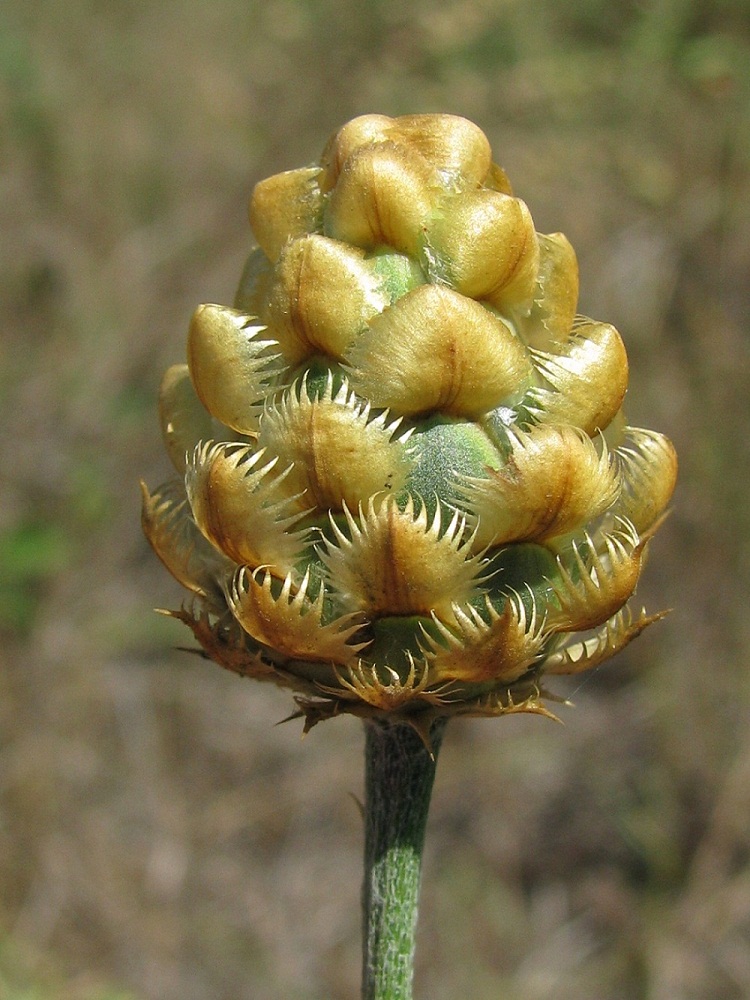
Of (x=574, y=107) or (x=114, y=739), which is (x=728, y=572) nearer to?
(x=574, y=107)

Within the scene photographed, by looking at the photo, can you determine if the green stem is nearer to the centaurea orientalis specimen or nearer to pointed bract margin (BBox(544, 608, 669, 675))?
the centaurea orientalis specimen

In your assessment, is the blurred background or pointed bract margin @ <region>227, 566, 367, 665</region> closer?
pointed bract margin @ <region>227, 566, 367, 665</region>

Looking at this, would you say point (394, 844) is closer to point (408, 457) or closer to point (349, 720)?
point (408, 457)

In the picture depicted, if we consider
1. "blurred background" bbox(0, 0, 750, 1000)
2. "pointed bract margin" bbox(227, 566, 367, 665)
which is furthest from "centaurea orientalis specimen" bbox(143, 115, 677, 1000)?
"blurred background" bbox(0, 0, 750, 1000)

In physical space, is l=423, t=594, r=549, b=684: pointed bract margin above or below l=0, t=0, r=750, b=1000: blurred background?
above

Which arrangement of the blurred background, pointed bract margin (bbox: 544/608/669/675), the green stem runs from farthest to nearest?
the blurred background, the green stem, pointed bract margin (bbox: 544/608/669/675)

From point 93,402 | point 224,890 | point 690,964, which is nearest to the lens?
point 690,964

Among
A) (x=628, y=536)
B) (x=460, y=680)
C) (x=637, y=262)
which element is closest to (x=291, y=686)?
(x=460, y=680)
